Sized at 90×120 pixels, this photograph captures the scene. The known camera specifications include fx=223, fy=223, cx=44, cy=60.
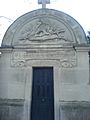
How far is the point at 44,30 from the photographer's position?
31.4ft

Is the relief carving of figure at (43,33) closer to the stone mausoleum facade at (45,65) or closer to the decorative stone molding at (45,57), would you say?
the stone mausoleum facade at (45,65)

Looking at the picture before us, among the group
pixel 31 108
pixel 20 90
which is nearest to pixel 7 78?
pixel 20 90

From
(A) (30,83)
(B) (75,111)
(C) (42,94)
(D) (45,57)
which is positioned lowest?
(B) (75,111)

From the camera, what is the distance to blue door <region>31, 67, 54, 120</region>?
9078mm

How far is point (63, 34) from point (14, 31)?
2.12m

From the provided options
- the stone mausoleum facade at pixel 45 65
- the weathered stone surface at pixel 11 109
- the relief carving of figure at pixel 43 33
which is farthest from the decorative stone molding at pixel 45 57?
the weathered stone surface at pixel 11 109

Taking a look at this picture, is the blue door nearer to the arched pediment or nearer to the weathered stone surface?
the weathered stone surface

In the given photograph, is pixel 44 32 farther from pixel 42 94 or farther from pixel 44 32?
pixel 42 94

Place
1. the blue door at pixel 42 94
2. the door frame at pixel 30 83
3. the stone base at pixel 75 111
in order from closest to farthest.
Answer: the stone base at pixel 75 111 → the door frame at pixel 30 83 → the blue door at pixel 42 94

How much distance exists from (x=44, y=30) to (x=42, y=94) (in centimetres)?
272

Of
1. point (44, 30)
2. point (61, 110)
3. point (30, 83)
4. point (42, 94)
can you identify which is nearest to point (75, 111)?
point (61, 110)

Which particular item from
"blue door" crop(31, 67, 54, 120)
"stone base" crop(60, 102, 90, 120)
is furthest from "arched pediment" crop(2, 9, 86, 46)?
"stone base" crop(60, 102, 90, 120)

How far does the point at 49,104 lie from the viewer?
9.10 m

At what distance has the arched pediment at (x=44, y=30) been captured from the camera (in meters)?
9.43
